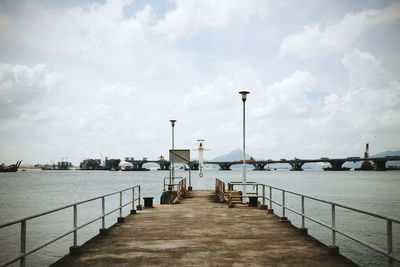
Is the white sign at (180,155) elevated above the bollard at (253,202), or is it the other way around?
the white sign at (180,155)

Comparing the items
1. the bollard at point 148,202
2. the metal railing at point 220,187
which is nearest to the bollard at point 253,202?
the metal railing at point 220,187

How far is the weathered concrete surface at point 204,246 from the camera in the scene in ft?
24.6

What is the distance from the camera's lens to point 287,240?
9.66 meters

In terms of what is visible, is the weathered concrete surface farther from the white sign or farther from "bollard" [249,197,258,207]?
the white sign

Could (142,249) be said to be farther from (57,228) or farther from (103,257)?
(57,228)

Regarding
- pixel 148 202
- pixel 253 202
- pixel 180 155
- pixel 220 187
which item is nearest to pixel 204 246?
pixel 148 202

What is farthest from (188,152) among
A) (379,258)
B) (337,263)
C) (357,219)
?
(357,219)

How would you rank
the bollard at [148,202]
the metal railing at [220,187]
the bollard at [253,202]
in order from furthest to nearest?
the metal railing at [220,187] → the bollard at [253,202] → the bollard at [148,202]

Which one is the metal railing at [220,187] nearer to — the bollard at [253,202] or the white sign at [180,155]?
the white sign at [180,155]

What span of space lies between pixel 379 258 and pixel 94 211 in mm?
32522

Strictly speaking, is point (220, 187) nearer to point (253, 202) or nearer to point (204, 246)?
point (253, 202)

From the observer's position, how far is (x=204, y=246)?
29.2 ft

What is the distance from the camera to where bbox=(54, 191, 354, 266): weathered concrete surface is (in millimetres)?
7504

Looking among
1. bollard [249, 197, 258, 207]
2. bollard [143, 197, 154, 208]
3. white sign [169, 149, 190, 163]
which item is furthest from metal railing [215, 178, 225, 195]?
bollard [143, 197, 154, 208]
